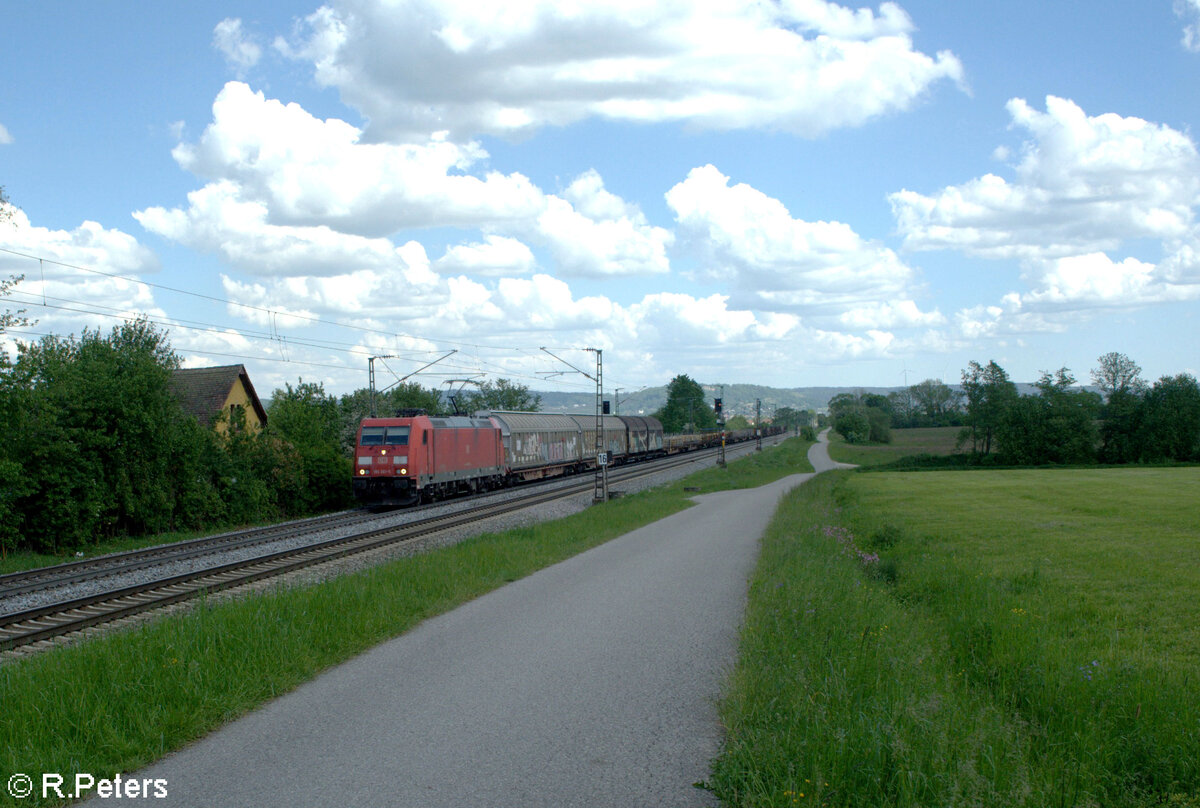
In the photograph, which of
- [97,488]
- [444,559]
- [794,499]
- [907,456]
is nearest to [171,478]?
[97,488]

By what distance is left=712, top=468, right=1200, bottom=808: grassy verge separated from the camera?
509 centimetres

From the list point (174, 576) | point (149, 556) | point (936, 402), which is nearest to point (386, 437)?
point (149, 556)

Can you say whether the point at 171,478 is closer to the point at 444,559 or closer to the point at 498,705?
the point at 444,559

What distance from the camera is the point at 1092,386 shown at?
340ft

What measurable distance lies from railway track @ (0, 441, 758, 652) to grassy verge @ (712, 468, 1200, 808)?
935 cm

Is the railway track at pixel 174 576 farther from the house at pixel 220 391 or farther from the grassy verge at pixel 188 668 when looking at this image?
the house at pixel 220 391

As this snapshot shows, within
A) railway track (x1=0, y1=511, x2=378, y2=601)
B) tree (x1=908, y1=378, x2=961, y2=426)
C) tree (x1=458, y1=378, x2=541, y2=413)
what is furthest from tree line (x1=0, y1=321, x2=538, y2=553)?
tree (x1=908, y1=378, x2=961, y2=426)

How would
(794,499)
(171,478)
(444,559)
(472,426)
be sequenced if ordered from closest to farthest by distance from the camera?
(444,559) < (171,478) < (794,499) < (472,426)

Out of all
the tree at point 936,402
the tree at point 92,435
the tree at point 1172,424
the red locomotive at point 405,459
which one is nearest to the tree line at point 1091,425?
the tree at point 1172,424

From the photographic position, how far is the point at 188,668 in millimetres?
7488

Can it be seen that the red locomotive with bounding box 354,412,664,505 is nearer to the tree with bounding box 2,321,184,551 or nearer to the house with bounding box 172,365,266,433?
the tree with bounding box 2,321,184,551

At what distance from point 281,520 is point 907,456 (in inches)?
2778

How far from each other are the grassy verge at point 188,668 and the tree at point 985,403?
79164 millimetres

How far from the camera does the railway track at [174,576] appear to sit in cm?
1229
